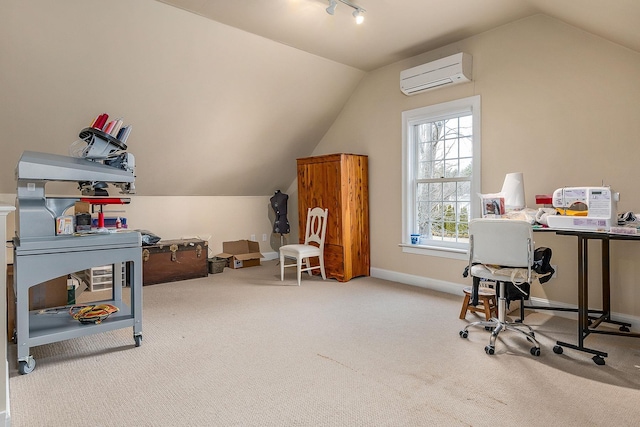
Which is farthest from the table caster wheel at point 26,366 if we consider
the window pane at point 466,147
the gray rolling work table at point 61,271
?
the window pane at point 466,147

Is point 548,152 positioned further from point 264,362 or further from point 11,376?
point 11,376

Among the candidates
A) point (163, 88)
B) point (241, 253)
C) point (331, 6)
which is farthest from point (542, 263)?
point (241, 253)

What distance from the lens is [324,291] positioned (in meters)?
4.46

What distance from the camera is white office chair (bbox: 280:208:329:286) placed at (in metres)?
4.76

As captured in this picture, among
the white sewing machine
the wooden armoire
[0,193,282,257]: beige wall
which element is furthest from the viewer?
[0,193,282,257]: beige wall

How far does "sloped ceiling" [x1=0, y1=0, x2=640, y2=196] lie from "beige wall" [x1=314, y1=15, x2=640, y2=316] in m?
0.19

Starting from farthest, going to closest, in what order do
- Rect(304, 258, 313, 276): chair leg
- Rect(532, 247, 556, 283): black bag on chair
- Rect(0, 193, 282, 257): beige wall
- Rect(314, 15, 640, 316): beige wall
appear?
Rect(0, 193, 282, 257): beige wall, Rect(304, 258, 313, 276): chair leg, Rect(314, 15, 640, 316): beige wall, Rect(532, 247, 556, 283): black bag on chair

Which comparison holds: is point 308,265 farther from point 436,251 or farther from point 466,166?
point 466,166

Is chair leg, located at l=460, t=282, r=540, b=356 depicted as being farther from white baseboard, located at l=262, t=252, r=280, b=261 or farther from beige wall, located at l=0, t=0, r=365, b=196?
white baseboard, located at l=262, t=252, r=280, b=261

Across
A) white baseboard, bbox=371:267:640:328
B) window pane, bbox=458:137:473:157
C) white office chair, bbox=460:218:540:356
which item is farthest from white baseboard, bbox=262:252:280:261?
white office chair, bbox=460:218:540:356

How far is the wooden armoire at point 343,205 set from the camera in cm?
490

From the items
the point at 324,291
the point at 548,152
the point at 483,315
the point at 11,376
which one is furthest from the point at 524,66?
the point at 11,376

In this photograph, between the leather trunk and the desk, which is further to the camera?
the leather trunk

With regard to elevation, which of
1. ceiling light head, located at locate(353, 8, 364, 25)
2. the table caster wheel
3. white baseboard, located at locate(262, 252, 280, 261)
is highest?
ceiling light head, located at locate(353, 8, 364, 25)
